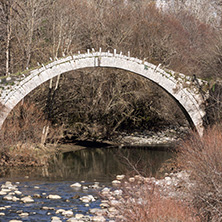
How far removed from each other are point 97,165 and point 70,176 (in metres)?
2.13

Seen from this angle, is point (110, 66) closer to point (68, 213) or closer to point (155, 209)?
point (68, 213)

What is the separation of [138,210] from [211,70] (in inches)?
503

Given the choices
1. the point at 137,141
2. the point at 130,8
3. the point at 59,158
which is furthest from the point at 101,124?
the point at 130,8

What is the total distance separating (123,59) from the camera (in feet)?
52.3

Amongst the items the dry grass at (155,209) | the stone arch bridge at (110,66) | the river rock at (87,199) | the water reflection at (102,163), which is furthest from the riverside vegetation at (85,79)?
the dry grass at (155,209)

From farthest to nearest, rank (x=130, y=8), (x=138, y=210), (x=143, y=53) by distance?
(x=130, y=8) → (x=143, y=53) → (x=138, y=210)

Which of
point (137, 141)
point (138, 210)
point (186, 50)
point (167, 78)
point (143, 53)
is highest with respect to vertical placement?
point (186, 50)

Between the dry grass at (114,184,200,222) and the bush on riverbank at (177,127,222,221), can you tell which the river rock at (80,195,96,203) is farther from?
the bush on riverbank at (177,127,222,221)

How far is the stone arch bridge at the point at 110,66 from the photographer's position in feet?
49.2

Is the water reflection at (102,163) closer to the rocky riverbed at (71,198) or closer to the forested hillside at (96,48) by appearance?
the rocky riverbed at (71,198)

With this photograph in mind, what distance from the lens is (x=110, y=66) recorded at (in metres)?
15.9

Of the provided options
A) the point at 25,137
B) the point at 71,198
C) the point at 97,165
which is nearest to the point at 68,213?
the point at 71,198

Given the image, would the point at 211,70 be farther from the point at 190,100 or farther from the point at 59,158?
the point at 59,158

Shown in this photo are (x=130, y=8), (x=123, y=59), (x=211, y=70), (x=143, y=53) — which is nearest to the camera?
(x=123, y=59)
